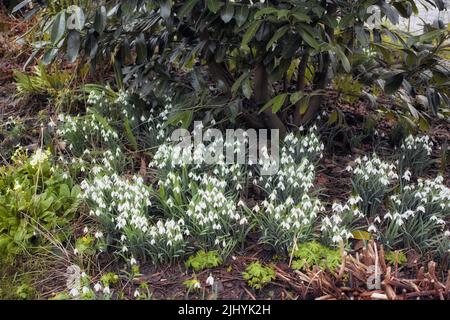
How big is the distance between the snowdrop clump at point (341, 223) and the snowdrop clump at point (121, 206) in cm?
81

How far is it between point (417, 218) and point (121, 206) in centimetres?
139

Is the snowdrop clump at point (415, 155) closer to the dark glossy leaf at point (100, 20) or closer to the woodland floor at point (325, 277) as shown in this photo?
the woodland floor at point (325, 277)

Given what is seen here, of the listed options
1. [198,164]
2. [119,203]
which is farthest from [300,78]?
→ [119,203]

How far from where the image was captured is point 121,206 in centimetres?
256

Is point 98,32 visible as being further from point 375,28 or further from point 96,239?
point 375,28

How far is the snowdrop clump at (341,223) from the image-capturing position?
2.40m

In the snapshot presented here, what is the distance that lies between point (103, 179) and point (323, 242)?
115 cm

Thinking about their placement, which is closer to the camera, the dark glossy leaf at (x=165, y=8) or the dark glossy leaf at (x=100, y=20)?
the dark glossy leaf at (x=165, y=8)

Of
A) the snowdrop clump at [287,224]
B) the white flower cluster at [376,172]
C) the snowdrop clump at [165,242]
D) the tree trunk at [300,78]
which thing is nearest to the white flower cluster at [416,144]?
the white flower cluster at [376,172]

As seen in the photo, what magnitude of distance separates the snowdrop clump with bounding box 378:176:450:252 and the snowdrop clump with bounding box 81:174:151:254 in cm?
110

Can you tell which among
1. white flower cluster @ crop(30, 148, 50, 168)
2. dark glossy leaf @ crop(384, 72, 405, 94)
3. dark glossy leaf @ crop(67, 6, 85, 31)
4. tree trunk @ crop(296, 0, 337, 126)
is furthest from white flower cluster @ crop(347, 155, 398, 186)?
white flower cluster @ crop(30, 148, 50, 168)

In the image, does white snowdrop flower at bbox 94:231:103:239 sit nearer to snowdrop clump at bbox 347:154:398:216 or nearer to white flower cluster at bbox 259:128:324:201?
white flower cluster at bbox 259:128:324:201

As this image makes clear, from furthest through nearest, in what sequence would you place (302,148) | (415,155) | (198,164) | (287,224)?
(415,155) < (302,148) < (198,164) < (287,224)

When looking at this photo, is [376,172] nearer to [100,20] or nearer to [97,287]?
[97,287]
